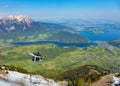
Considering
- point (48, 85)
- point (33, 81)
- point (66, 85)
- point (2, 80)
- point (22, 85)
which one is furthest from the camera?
point (66, 85)

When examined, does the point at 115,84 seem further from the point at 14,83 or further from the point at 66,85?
the point at 14,83

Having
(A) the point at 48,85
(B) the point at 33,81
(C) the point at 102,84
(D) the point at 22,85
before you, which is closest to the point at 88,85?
(C) the point at 102,84

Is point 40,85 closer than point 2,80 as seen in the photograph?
No

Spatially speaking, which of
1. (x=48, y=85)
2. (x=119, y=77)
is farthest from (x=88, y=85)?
(x=48, y=85)

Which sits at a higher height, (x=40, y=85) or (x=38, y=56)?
(x=38, y=56)

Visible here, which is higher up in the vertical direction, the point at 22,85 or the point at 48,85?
the point at 22,85

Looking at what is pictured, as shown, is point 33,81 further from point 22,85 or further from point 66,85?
point 66,85

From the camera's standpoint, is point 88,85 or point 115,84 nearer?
point 115,84

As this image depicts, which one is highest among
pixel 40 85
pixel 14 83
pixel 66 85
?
Answer: pixel 14 83

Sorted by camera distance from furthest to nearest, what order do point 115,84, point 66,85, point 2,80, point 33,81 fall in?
point 66,85
point 115,84
point 33,81
point 2,80
